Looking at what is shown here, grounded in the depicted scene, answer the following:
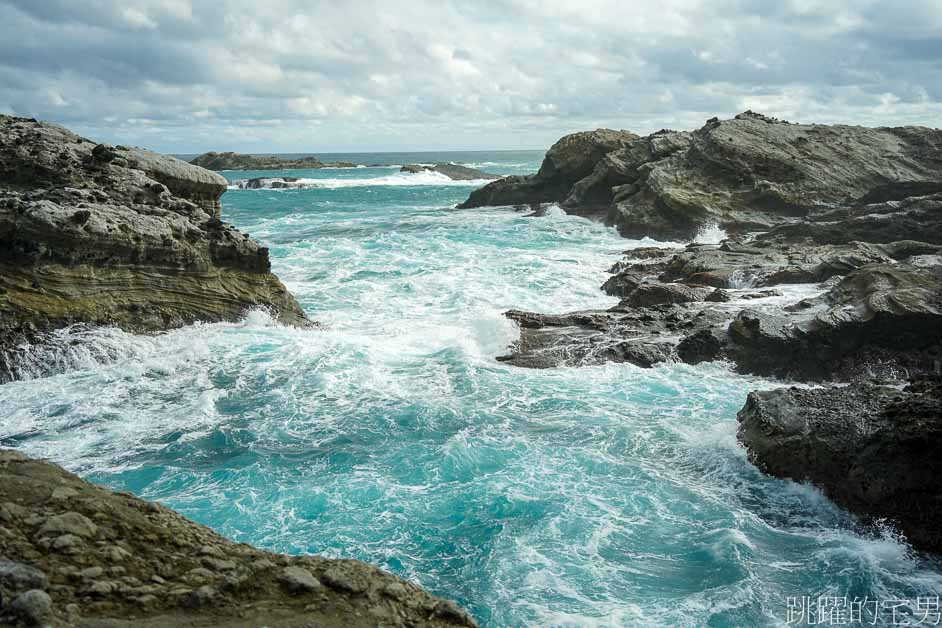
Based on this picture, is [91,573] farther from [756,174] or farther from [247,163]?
[247,163]

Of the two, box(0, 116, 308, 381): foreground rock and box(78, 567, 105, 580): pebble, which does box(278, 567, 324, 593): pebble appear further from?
box(0, 116, 308, 381): foreground rock

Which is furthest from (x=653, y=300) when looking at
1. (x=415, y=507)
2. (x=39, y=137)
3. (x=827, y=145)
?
(x=827, y=145)

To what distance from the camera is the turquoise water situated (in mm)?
6566

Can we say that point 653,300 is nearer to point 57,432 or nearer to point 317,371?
point 317,371

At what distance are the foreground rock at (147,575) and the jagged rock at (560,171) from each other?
1550 inches

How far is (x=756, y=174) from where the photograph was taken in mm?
31250

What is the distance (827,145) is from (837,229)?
12328mm

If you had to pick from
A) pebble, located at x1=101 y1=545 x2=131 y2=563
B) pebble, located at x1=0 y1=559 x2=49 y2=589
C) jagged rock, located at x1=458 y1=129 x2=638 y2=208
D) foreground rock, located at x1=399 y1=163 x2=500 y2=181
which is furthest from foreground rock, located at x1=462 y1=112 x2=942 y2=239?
foreground rock, located at x1=399 y1=163 x2=500 y2=181

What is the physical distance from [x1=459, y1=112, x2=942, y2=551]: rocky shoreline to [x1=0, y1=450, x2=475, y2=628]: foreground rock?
568cm

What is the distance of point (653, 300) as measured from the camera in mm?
16406

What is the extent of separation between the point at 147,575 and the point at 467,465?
18.8 feet

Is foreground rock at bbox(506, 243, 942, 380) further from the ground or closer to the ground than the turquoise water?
further from the ground

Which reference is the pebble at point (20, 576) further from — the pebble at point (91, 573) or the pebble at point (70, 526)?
the pebble at point (70, 526)

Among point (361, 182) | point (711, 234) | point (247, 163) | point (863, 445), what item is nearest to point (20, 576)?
point (863, 445)
